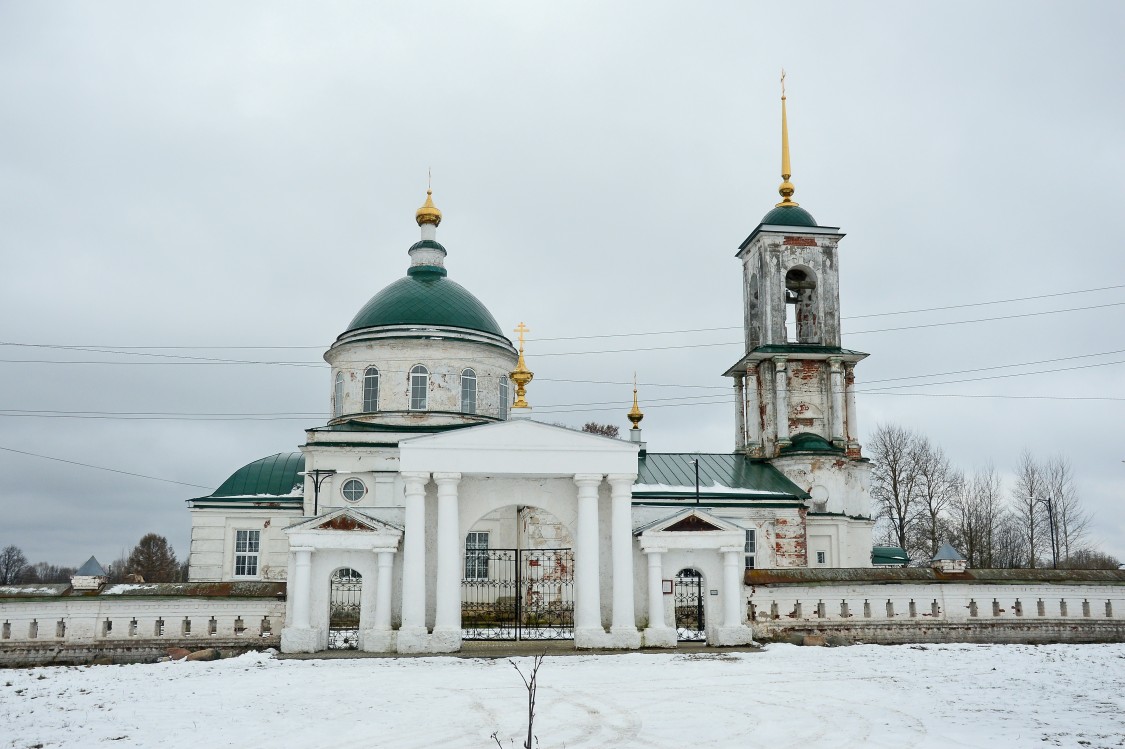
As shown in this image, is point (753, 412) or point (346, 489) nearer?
point (346, 489)

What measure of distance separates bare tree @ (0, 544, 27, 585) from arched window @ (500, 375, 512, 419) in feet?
247

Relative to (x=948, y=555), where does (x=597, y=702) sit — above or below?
below

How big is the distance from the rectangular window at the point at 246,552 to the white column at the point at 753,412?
1673cm

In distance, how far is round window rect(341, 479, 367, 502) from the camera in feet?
98.6

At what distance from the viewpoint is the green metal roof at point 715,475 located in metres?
30.8

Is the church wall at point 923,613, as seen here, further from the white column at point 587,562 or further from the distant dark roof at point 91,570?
the distant dark roof at point 91,570

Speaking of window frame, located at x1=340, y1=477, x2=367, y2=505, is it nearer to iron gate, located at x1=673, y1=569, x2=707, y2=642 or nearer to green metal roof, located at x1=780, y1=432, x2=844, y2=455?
iron gate, located at x1=673, y1=569, x2=707, y2=642

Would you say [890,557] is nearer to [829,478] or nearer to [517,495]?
[829,478]

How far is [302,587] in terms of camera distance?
19984 millimetres

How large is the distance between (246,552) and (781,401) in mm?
18061

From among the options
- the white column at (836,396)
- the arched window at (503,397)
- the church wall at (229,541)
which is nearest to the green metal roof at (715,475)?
the white column at (836,396)

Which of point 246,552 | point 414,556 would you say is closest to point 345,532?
point 414,556

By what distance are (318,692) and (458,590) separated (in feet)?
23.2

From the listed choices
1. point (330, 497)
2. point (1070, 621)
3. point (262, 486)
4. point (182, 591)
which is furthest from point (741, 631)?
point (262, 486)
